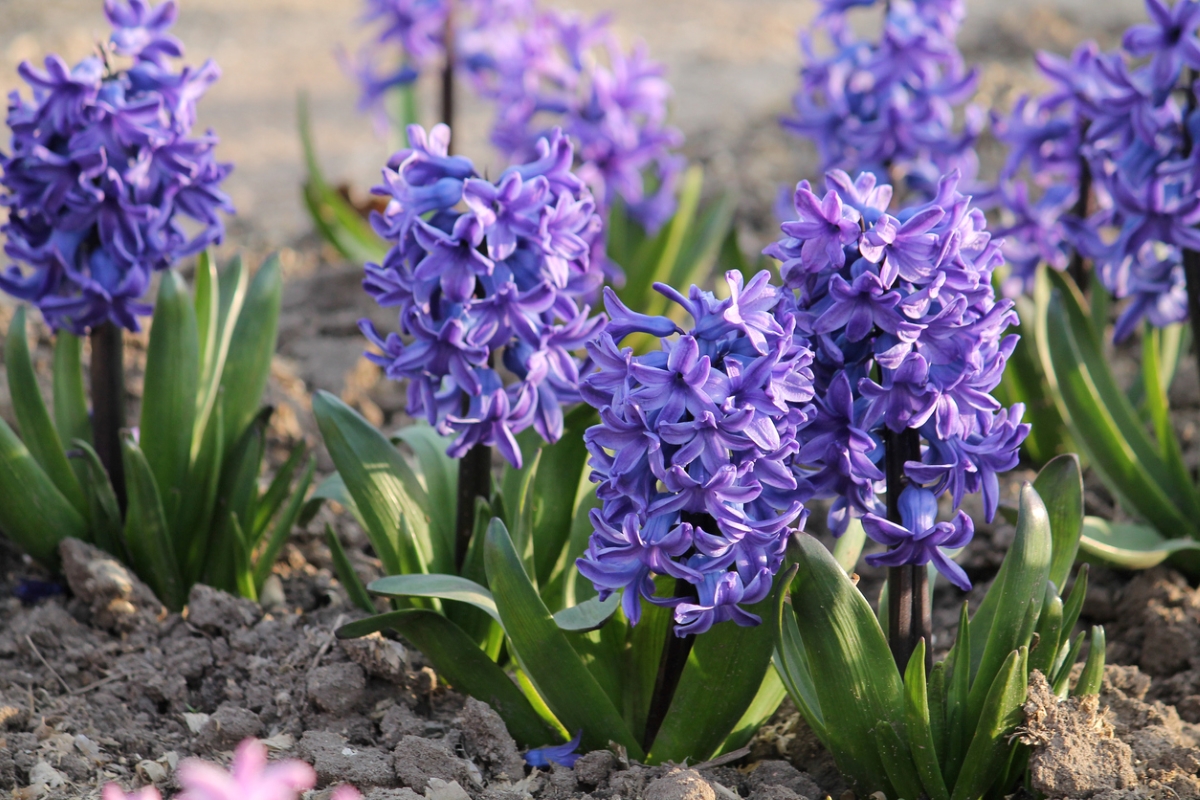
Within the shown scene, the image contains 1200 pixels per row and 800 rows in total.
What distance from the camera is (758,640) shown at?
90.2 inches

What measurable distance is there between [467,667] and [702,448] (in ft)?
2.72

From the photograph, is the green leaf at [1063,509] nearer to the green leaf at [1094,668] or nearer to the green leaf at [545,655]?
the green leaf at [1094,668]

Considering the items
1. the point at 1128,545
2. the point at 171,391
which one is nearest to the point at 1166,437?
the point at 1128,545

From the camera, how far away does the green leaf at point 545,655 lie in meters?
2.26

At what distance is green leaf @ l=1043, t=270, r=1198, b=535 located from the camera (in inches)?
126

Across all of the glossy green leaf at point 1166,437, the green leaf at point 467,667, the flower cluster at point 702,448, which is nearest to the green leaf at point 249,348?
the green leaf at point 467,667

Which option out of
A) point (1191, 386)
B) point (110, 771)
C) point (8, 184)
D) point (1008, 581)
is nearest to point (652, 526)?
point (1008, 581)

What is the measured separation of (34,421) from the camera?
3.05 metres

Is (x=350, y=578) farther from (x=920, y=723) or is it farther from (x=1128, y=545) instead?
(x=1128, y=545)

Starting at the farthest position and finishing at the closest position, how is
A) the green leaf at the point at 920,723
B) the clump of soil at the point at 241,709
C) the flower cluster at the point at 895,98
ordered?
the flower cluster at the point at 895,98 < the clump of soil at the point at 241,709 < the green leaf at the point at 920,723

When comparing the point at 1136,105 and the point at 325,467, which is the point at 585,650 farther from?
the point at 1136,105

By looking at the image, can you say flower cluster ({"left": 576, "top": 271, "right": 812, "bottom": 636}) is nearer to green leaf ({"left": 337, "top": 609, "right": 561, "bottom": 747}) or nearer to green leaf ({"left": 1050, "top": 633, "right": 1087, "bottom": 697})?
Answer: green leaf ({"left": 337, "top": 609, "right": 561, "bottom": 747})

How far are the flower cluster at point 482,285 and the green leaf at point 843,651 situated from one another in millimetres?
672

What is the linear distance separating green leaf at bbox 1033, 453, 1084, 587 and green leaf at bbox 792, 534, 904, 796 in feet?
1.55
